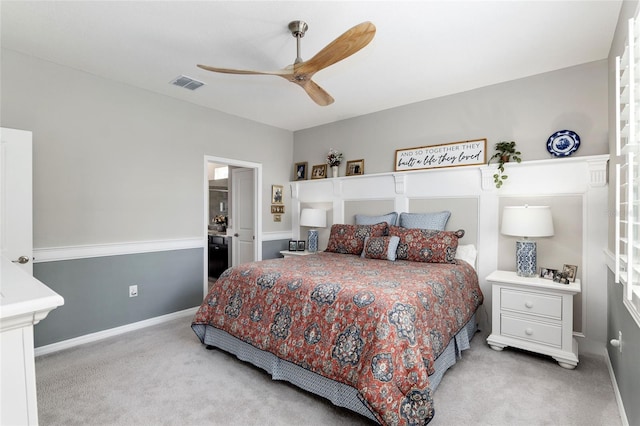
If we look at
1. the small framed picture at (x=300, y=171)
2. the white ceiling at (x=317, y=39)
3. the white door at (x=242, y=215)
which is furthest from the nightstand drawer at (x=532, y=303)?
the white door at (x=242, y=215)

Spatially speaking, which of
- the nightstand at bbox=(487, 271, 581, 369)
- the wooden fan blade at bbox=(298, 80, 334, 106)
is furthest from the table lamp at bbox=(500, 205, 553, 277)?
the wooden fan blade at bbox=(298, 80, 334, 106)

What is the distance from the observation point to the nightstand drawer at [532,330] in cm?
258

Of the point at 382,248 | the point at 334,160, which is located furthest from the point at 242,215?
the point at 382,248

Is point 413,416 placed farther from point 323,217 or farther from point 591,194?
point 323,217

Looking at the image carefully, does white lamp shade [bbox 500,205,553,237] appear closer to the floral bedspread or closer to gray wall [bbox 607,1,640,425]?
gray wall [bbox 607,1,640,425]

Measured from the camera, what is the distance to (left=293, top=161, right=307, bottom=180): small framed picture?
5066mm

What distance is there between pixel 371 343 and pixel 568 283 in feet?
6.40

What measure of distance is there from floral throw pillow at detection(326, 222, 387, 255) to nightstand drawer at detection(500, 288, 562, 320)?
135cm

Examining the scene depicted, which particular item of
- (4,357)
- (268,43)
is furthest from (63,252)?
(4,357)

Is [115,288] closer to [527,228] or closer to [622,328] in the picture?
[527,228]

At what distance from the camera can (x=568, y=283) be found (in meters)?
2.63

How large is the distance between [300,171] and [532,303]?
3511 millimetres

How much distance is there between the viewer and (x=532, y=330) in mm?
2672

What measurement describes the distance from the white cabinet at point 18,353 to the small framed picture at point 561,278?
10.7ft
